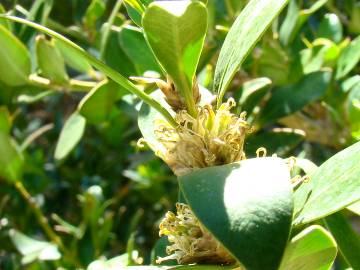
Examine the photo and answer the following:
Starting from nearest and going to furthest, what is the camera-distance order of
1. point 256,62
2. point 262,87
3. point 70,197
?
point 262,87, point 256,62, point 70,197

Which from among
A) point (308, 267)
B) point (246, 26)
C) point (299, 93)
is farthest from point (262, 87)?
point (308, 267)

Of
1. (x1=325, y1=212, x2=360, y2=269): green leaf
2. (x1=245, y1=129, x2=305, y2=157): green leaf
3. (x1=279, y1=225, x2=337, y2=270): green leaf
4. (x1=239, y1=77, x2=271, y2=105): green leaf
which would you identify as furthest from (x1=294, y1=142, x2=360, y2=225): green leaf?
(x1=245, y1=129, x2=305, y2=157): green leaf

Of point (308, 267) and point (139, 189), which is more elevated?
point (308, 267)

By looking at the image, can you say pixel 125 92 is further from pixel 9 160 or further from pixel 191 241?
pixel 191 241

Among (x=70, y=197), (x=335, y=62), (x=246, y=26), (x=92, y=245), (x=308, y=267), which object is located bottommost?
(x=70, y=197)

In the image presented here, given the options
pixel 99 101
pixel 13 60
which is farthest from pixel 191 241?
pixel 13 60

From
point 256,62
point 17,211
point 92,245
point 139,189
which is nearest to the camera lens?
point 256,62

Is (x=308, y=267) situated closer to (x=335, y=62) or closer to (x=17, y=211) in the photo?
(x=335, y=62)
